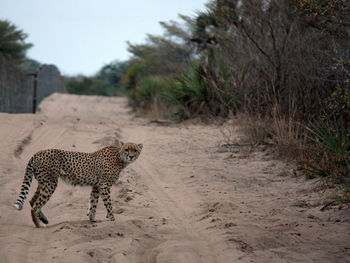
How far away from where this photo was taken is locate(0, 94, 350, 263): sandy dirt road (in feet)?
22.1

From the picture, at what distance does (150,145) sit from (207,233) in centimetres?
717

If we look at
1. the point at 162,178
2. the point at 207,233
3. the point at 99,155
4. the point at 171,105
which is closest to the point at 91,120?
the point at 171,105

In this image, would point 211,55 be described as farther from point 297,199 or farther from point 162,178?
point 297,199

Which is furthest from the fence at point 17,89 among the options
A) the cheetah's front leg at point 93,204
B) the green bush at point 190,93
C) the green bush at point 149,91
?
the cheetah's front leg at point 93,204

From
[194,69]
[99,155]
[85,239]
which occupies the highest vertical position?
[194,69]

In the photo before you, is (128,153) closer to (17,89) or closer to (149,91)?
(17,89)

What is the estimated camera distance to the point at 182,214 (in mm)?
8695

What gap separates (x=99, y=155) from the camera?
354 inches

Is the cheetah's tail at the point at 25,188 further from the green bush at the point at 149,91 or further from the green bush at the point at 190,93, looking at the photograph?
the green bush at the point at 149,91

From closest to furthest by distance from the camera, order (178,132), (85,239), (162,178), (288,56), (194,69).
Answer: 1. (85,239)
2. (162,178)
3. (288,56)
4. (178,132)
5. (194,69)

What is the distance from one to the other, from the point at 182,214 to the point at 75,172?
1.45m

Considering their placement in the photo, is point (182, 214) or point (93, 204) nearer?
point (93, 204)

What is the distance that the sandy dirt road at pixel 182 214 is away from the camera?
6746 mm

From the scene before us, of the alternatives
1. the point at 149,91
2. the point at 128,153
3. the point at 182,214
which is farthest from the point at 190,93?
the point at 182,214
